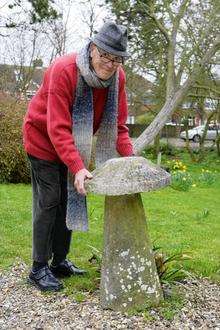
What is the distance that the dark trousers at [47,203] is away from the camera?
424 cm

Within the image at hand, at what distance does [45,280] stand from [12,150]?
7.49 m

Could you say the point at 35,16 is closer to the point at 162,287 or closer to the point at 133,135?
the point at 162,287

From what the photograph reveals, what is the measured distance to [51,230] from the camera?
4.41 metres

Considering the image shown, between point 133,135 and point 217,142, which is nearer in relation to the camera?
point 217,142

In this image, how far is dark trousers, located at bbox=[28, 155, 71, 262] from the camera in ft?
13.9

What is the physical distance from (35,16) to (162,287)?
1518 centimetres

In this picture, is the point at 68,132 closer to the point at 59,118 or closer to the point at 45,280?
the point at 59,118

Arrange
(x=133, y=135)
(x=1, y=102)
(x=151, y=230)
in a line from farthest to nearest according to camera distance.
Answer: (x=133, y=135), (x=1, y=102), (x=151, y=230)

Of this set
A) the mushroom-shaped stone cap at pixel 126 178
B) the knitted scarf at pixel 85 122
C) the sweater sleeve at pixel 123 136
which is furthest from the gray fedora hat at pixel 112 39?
the mushroom-shaped stone cap at pixel 126 178

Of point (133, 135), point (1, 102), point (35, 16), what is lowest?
point (133, 135)

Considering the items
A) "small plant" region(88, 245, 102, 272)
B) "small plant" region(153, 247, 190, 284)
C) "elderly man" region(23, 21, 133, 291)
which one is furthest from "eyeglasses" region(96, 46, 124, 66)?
"small plant" region(88, 245, 102, 272)

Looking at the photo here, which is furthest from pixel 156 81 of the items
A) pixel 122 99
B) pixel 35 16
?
pixel 122 99

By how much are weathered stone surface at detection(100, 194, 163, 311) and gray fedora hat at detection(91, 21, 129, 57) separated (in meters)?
1.02

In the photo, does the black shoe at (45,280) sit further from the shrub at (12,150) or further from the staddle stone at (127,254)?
the shrub at (12,150)
